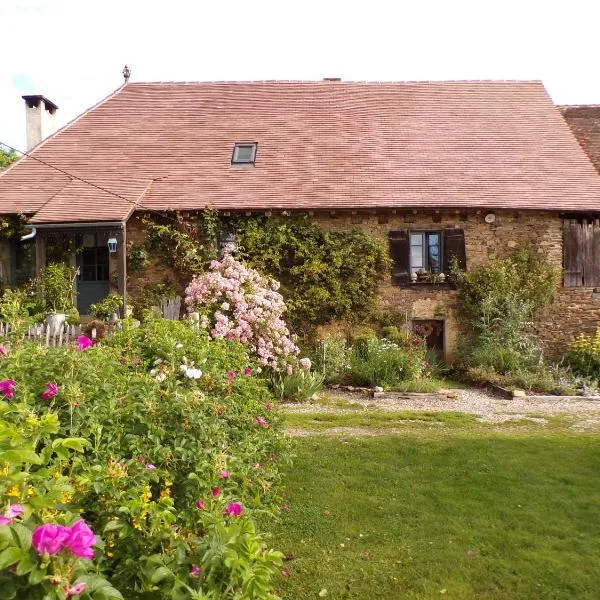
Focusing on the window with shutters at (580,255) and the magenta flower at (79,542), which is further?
the window with shutters at (580,255)

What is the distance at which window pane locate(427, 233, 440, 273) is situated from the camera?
13531mm

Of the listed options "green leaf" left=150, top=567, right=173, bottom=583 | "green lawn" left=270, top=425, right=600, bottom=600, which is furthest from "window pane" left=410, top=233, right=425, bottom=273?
"green leaf" left=150, top=567, right=173, bottom=583

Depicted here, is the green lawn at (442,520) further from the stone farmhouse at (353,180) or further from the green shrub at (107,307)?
the green shrub at (107,307)

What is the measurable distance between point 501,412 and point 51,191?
38.1 ft

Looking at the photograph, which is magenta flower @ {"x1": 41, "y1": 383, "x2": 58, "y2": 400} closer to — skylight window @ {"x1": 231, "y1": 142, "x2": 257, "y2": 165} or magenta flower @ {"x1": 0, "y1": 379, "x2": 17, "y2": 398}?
magenta flower @ {"x1": 0, "y1": 379, "x2": 17, "y2": 398}

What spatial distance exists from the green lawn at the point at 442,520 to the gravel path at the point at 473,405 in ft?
5.82

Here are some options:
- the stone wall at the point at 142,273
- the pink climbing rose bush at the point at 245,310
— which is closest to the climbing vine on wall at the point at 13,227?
the stone wall at the point at 142,273

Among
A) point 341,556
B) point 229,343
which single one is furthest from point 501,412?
point 341,556

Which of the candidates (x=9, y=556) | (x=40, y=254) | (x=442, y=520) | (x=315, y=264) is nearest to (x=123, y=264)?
(x=40, y=254)

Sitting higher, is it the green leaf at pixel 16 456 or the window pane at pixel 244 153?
the window pane at pixel 244 153

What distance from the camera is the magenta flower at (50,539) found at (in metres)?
1.58

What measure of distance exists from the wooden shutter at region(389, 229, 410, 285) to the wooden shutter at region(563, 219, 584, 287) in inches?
148

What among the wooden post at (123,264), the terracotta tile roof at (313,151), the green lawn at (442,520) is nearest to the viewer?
the green lawn at (442,520)

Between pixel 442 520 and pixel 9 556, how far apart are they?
4.06m
